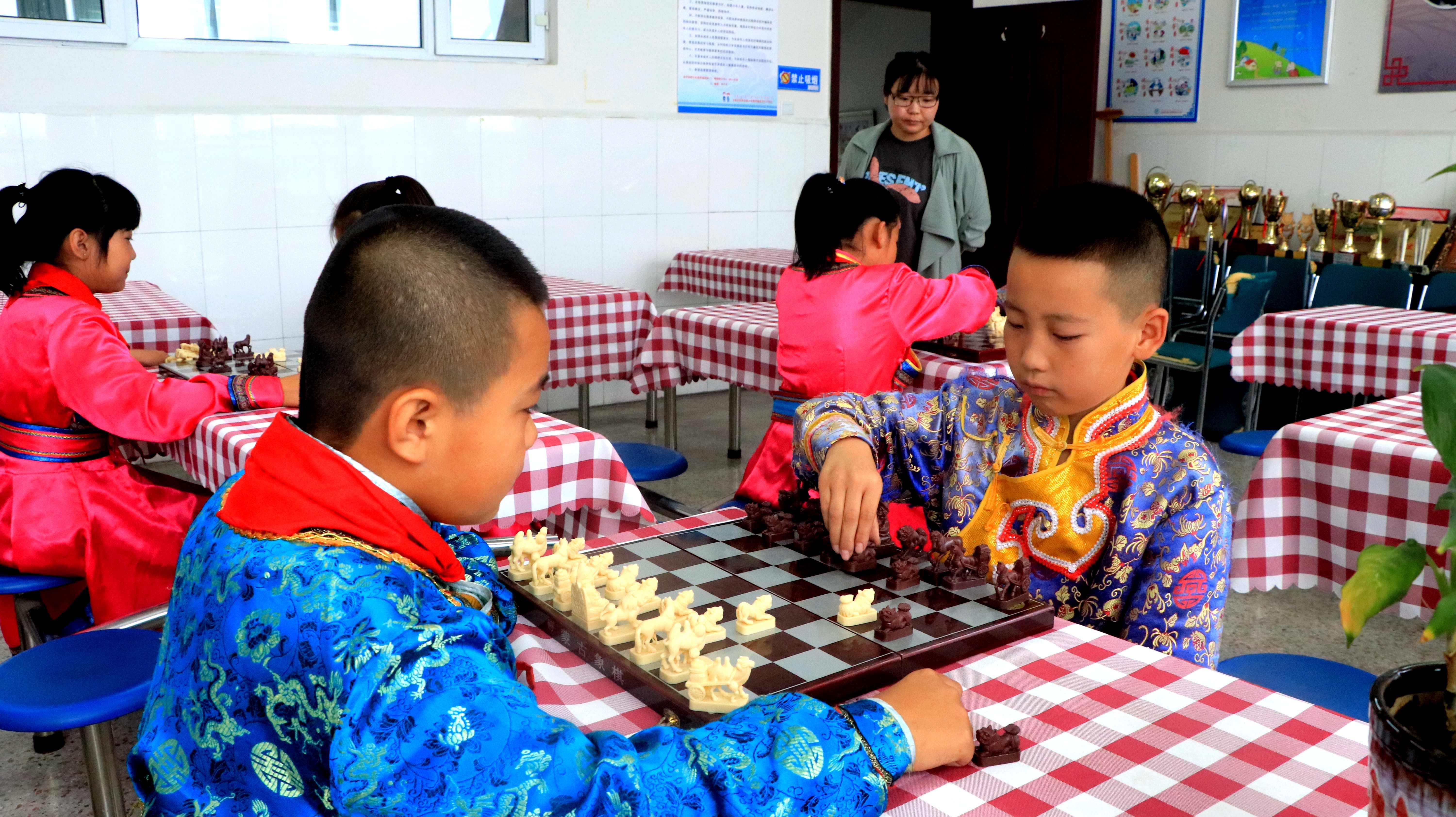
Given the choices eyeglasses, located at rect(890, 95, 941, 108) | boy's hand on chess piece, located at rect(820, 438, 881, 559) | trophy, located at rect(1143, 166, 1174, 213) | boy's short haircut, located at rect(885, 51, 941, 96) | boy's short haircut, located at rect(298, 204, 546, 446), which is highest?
boy's short haircut, located at rect(885, 51, 941, 96)

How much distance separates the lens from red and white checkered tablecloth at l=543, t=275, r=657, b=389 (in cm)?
430

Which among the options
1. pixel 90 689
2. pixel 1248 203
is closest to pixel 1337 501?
pixel 90 689

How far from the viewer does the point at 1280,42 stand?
6.87 m

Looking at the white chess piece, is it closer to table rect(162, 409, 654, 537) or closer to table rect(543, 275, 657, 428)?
table rect(162, 409, 654, 537)

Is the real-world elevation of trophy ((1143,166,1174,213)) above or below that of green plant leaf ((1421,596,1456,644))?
above

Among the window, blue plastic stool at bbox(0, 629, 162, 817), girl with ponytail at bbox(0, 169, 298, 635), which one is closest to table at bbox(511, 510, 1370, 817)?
blue plastic stool at bbox(0, 629, 162, 817)

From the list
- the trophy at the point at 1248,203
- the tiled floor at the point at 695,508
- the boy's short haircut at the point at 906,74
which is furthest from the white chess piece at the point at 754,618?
the trophy at the point at 1248,203

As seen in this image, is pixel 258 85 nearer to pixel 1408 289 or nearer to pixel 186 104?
pixel 186 104

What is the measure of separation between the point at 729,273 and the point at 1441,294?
336 cm

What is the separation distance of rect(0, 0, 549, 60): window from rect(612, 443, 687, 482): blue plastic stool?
2942 millimetres

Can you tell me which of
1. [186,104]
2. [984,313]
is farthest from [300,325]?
[984,313]

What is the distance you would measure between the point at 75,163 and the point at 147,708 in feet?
14.9

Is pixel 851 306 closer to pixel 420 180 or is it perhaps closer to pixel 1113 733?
pixel 1113 733

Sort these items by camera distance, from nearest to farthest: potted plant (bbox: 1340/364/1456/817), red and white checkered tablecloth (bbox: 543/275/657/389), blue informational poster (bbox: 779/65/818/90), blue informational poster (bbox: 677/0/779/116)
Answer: potted plant (bbox: 1340/364/1456/817), red and white checkered tablecloth (bbox: 543/275/657/389), blue informational poster (bbox: 677/0/779/116), blue informational poster (bbox: 779/65/818/90)
